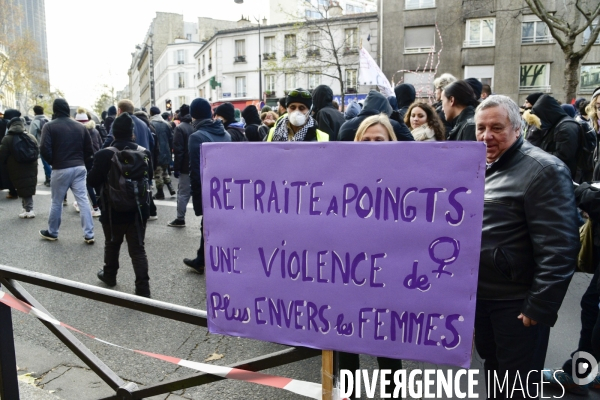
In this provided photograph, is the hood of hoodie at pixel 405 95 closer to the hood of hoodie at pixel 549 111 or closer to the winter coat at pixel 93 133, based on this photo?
the hood of hoodie at pixel 549 111

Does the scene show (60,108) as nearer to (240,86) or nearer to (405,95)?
(405,95)

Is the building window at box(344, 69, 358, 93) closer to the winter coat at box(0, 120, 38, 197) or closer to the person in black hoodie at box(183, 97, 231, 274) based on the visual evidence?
the winter coat at box(0, 120, 38, 197)

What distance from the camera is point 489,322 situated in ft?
7.92

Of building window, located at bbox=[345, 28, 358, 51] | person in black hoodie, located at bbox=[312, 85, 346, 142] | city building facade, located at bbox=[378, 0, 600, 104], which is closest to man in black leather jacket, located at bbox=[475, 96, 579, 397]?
person in black hoodie, located at bbox=[312, 85, 346, 142]

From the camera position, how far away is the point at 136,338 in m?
3.88

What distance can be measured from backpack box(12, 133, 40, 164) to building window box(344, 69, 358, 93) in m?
28.9

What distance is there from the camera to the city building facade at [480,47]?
29094 mm

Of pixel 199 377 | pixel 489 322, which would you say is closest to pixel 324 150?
pixel 199 377

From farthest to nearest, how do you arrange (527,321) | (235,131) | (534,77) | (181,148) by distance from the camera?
1. (534,77)
2. (181,148)
3. (235,131)
4. (527,321)

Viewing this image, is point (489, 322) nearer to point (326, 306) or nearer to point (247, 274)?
point (326, 306)

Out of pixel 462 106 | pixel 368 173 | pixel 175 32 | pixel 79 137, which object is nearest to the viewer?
pixel 368 173

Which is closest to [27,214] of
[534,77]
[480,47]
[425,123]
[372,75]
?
[372,75]

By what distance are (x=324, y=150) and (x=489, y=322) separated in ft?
4.67

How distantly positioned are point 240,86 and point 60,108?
1389 inches
